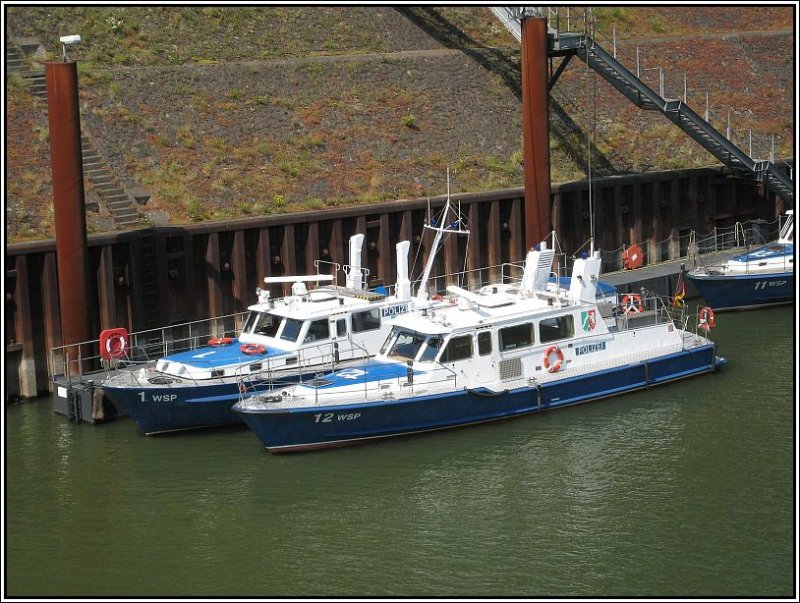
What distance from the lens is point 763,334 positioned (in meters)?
33.0

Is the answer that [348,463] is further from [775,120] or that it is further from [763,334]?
[775,120]

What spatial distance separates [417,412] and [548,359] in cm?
340

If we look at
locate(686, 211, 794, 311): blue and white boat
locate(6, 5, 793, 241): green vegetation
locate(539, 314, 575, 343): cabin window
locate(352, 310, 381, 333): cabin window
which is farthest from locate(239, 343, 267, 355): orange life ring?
locate(686, 211, 794, 311): blue and white boat

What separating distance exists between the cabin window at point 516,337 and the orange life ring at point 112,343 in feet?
26.2

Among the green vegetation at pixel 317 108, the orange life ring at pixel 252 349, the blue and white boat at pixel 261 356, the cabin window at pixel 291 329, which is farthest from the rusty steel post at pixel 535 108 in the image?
the orange life ring at pixel 252 349

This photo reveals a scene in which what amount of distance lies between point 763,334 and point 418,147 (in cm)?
1212

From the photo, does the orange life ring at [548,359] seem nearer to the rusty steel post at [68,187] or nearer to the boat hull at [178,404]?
the boat hull at [178,404]

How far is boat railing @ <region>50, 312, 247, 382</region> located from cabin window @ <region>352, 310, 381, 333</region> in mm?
3671

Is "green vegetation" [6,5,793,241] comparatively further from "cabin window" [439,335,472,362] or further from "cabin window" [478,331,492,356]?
"cabin window" [478,331,492,356]

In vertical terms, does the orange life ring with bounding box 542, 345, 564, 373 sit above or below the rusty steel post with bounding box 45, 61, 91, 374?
below

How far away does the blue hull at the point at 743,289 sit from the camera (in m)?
35.0

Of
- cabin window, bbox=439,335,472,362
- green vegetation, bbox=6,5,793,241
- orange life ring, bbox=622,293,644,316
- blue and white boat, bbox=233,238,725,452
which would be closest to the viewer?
blue and white boat, bbox=233,238,725,452

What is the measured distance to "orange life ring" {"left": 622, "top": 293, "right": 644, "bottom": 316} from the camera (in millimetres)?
28703

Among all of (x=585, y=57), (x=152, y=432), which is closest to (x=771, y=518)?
(x=152, y=432)
